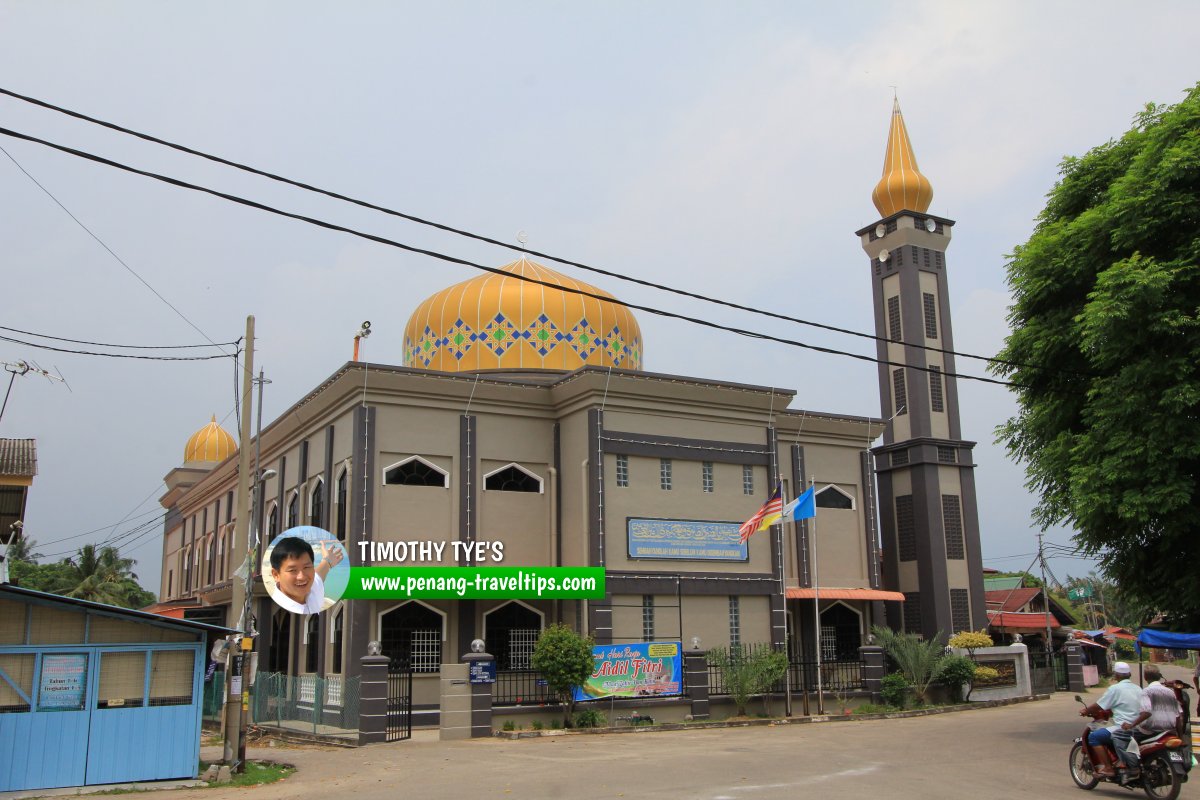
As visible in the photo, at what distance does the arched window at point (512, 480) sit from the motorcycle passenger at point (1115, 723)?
61.1ft

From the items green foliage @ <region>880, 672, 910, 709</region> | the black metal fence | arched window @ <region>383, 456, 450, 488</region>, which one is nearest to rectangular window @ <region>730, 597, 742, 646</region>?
green foliage @ <region>880, 672, 910, 709</region>

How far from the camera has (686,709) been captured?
27438 millimetres

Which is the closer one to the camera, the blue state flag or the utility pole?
the utility pole

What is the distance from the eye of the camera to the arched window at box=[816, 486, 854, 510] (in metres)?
34.8

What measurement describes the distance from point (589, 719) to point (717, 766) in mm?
8747

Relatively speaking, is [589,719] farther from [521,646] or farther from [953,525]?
[953,525]

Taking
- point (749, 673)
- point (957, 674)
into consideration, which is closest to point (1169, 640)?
point (749, 673)

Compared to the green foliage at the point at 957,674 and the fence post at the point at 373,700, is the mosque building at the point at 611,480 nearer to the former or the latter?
the green foliage at the point at 957,674

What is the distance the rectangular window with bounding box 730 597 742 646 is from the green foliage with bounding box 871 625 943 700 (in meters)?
4.34

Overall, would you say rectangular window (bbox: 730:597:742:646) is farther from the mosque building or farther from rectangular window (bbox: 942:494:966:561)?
rectangular window (bbox: 942:494:966:561)

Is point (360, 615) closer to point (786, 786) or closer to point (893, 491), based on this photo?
point (786, 786)

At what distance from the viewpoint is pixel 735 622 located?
30391 mm

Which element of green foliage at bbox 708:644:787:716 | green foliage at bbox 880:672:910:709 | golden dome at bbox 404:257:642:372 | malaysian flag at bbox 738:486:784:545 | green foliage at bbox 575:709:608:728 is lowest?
green foliage at bbox 575:709:608:728

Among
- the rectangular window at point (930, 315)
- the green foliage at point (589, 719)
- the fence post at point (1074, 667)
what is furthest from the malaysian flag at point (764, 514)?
the fence post at point (1074, 667)
